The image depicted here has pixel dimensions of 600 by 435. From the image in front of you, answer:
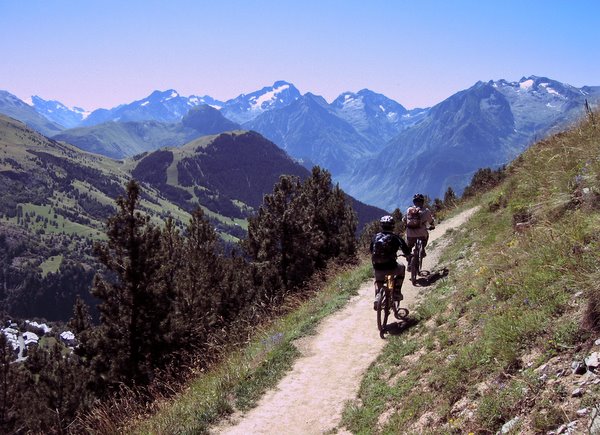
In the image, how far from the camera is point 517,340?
6.57 metres

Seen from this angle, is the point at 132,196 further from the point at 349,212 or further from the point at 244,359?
the point at 349,212

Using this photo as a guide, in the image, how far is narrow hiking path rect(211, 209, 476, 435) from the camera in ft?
28.0

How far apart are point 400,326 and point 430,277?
4.53 metres

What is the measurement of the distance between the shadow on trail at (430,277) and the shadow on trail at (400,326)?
3454 millimetres

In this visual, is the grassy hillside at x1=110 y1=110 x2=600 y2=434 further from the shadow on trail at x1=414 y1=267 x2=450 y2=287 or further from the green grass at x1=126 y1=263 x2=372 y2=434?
the shadow on trail at x1=414 y1=267 x2=450 y2=287

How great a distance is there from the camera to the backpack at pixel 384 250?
11.8 m

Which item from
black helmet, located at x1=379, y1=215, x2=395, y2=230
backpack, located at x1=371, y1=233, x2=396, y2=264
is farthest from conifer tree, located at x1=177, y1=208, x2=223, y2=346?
black helmet, located at x1=379, y1=215, x2=395, y2=230

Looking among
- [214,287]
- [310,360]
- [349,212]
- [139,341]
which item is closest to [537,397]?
[310,360]

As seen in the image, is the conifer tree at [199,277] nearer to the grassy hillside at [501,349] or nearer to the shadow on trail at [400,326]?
the shadow on trail at [400,326]

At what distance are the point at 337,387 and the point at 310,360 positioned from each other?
5.28 ft

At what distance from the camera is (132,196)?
72.3ft

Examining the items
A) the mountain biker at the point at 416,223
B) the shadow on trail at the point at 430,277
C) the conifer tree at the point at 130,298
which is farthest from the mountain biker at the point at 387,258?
the conifer tree at the point at 130,298

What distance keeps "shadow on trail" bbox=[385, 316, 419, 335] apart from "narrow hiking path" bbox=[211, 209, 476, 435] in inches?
15.0

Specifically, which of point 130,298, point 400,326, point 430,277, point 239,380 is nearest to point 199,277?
point 130,298
